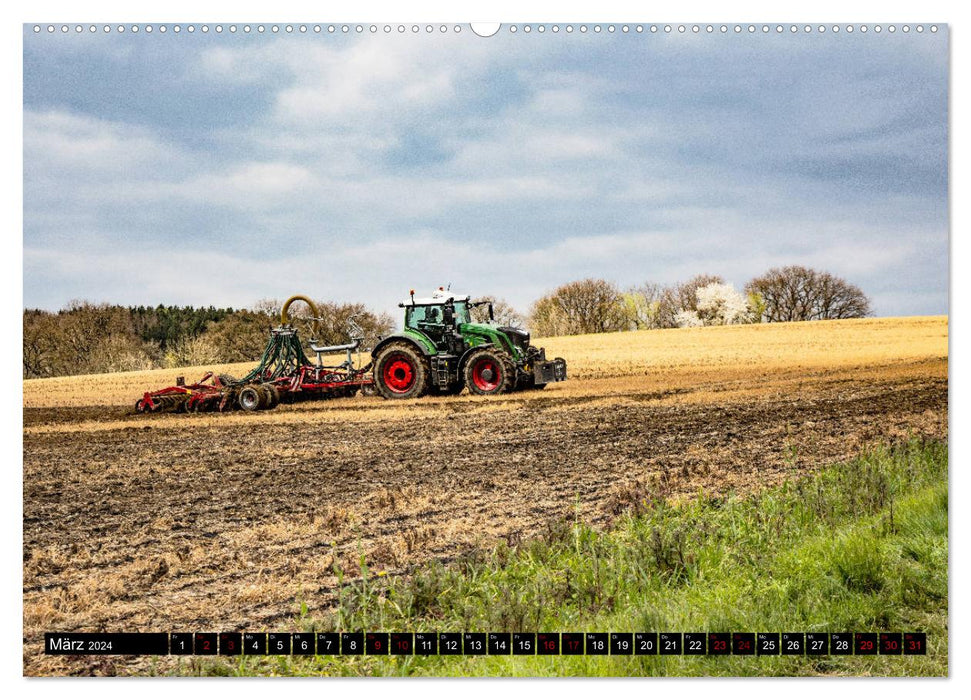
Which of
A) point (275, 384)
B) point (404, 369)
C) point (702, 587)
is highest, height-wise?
point (404, 369)

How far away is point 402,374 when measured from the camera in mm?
8602

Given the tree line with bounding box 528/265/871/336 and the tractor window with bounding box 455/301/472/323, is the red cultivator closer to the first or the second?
the tractor window with bounding box 455/301/472/323

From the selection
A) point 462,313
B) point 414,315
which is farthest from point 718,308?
point 414,315

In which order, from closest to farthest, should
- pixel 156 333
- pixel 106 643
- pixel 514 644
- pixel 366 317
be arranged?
pixel 514 644
pixel 106 643
pixel 156 333
pixel 366 317

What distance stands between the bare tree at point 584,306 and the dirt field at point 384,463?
60 cm

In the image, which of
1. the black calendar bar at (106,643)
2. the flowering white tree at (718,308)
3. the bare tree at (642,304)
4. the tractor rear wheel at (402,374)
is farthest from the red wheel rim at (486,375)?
the black calendar bar at (106,643)

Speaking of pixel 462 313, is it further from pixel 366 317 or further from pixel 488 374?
pixel 488 374

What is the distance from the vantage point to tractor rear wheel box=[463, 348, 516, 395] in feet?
27.1

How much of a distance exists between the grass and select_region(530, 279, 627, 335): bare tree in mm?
1484

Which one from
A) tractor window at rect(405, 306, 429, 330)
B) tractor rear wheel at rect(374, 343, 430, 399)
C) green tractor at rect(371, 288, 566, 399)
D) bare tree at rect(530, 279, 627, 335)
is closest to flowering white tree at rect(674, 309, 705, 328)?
bare tree at rect(530, 279, 627, 335)

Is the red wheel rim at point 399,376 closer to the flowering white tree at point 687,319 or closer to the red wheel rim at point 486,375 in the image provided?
the red wheel rim at point 486,375

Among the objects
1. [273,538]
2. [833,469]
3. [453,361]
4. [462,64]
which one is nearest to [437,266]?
[462,64]

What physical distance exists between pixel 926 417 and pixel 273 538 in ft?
13.2

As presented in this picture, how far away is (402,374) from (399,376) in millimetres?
47
